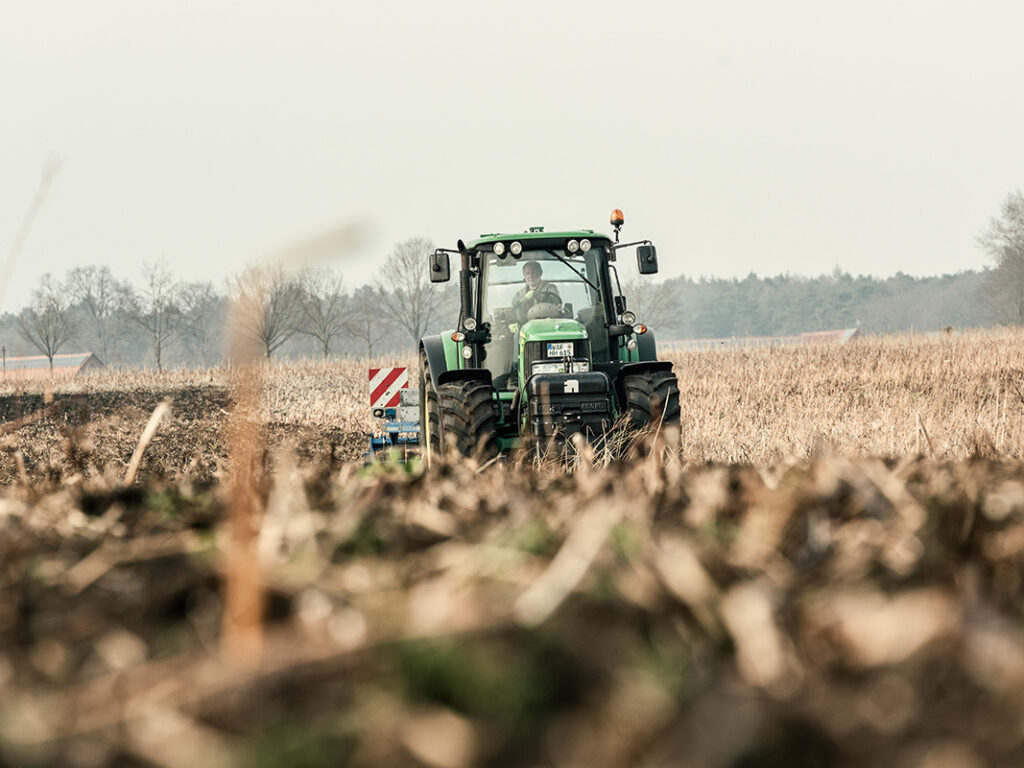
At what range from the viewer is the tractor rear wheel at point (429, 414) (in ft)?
28.6

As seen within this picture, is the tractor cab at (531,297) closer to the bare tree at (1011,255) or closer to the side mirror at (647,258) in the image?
the side mirror at (647,258)

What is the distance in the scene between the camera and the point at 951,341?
96.3ft

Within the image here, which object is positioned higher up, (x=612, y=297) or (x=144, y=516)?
(x=612, y=297)

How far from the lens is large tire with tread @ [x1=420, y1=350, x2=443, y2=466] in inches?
343

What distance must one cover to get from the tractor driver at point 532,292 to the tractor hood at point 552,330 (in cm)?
32

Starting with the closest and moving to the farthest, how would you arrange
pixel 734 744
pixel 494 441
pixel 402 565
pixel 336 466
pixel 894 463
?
pixel 734 744, pixel 402 565, pixel 894 463, pixel 336 466, pixel 494 441

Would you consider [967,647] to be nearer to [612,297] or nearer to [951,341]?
[612,297]

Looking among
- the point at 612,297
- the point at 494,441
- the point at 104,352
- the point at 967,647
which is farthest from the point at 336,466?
the point at 104,352

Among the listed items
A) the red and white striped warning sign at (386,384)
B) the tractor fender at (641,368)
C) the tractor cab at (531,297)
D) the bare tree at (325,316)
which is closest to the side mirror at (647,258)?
the tractor cab at (531,297)

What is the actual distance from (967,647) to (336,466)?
215cm

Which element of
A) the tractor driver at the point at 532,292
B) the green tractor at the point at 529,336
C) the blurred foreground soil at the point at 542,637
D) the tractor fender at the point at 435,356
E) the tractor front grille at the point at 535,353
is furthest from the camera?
the tractor fender at the point at 435,356

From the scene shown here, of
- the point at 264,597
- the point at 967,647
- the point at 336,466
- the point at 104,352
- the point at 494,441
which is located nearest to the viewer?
the point at 967,647

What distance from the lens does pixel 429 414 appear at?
927 centimetres

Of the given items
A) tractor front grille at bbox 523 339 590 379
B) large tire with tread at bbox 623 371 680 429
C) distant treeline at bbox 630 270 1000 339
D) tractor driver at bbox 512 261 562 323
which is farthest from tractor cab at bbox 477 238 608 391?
distant treeline at bbox 630 270 1000 339
